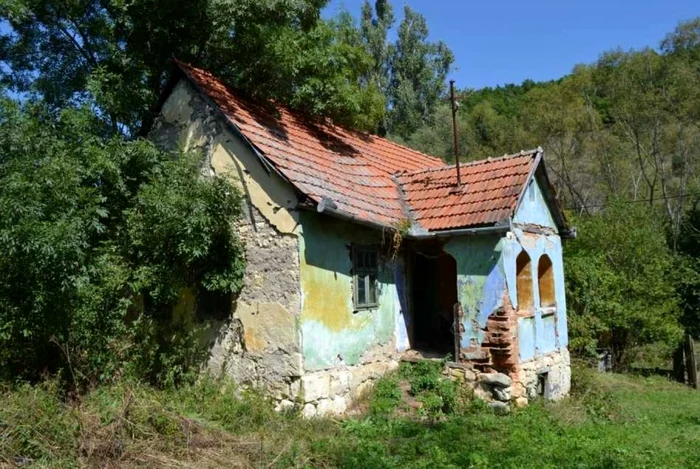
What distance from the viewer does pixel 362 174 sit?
11.9 m

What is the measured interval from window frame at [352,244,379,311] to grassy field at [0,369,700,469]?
1.41m

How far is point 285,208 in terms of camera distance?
9109 mm

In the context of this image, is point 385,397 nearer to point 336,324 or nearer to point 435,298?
point 336,324

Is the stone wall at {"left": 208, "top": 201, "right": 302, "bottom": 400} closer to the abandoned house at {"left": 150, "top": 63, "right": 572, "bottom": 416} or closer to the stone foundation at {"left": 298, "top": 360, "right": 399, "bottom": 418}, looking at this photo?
the abandoned house at {"left": 150, "top": 63, "right": 572, "bottom": 416}

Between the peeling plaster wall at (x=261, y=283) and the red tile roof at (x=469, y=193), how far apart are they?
3260 mm

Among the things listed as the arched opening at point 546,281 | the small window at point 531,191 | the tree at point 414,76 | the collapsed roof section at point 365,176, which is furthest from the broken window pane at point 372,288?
the tree at point 414,76

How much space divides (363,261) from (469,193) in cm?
278

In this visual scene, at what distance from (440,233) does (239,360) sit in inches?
169

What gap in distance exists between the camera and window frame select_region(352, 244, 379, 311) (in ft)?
32.9

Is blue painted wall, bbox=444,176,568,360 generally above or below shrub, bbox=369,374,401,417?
above

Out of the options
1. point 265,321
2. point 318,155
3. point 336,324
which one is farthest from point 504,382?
point 318,155

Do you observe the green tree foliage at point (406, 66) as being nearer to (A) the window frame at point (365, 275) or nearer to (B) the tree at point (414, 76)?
(B) the tree at point (414, 76)

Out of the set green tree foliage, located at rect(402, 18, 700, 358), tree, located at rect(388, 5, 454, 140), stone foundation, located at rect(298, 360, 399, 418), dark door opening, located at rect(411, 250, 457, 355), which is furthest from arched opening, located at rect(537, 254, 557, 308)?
tree, located at rect(388, 5, 454, 140)

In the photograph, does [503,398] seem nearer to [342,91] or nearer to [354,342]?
[354,342]
